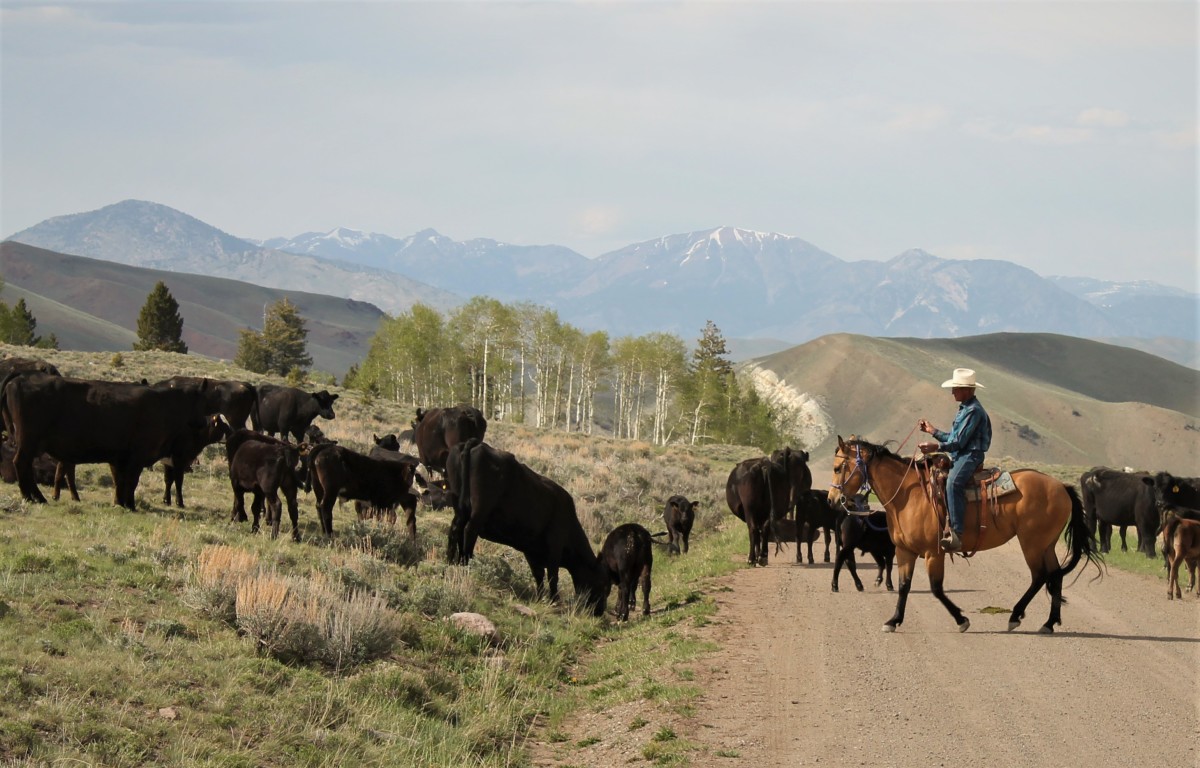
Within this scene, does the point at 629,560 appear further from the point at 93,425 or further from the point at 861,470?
the point at 93,425

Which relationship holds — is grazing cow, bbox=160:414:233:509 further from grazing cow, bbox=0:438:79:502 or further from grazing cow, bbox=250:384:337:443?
grazing cow, bbox=250:384:337:443

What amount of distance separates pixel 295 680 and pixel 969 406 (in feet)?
28.6

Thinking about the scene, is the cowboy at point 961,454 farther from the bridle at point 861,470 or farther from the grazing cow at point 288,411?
the grazing cow at point 288,411

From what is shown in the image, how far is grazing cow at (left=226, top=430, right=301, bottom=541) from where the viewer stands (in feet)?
51.8

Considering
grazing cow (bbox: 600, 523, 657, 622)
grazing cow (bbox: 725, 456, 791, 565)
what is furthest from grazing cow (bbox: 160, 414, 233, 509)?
grazing cow (bbox: 725, 456, 791, 565)

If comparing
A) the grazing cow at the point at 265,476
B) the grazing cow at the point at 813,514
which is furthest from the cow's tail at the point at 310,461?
the grazing cow at the point at 813,514

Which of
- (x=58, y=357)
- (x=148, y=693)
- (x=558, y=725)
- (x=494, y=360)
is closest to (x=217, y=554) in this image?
(x=148, y=693)

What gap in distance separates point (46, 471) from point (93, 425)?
8.99ft

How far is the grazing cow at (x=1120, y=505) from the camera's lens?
2384 centimetres

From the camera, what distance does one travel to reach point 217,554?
39.0 ft

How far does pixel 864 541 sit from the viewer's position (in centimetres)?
1716

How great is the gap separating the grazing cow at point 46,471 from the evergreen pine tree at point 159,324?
269ft

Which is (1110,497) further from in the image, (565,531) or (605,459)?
(605,459)

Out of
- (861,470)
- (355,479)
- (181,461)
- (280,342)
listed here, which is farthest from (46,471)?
(280,342)
